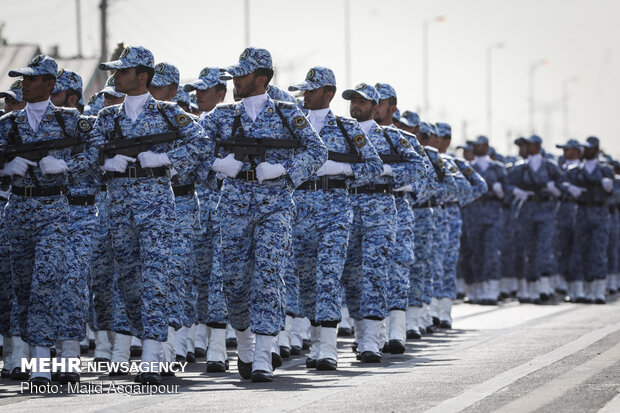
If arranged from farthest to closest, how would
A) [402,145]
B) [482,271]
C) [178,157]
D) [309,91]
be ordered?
[482,271] → [402,145] → [309,91] → [178,157]

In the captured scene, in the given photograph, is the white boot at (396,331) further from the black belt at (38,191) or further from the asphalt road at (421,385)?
the black belt at (38,191)

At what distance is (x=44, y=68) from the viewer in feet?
36.0

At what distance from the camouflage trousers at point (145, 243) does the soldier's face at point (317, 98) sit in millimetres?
1903

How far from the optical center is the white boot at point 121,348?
11641 mm

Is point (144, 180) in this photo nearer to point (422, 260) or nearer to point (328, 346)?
point (328, 346)

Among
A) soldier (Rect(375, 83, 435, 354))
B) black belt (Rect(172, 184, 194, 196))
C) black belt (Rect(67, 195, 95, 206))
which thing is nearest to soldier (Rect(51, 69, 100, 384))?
black belt (Rect(67, 195, 95, 206))

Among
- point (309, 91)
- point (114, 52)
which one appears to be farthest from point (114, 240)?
point (114, 52)

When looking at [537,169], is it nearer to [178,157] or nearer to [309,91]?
[309,91]

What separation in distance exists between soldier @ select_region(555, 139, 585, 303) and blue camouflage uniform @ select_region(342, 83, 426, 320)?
11150 millimetres

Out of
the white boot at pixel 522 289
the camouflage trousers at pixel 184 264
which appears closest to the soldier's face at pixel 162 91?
the camouflage trousers at pixel 184 264

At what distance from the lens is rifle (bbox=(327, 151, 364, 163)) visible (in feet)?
39.6

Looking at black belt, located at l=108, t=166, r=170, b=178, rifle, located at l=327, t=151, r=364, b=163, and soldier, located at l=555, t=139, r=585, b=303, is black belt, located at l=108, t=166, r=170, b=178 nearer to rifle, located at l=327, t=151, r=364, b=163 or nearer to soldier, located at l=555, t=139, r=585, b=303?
rifle, located at l=327, t=151, r=364, b=163

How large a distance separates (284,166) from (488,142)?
1317cm

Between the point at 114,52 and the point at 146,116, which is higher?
the point at 114,52
